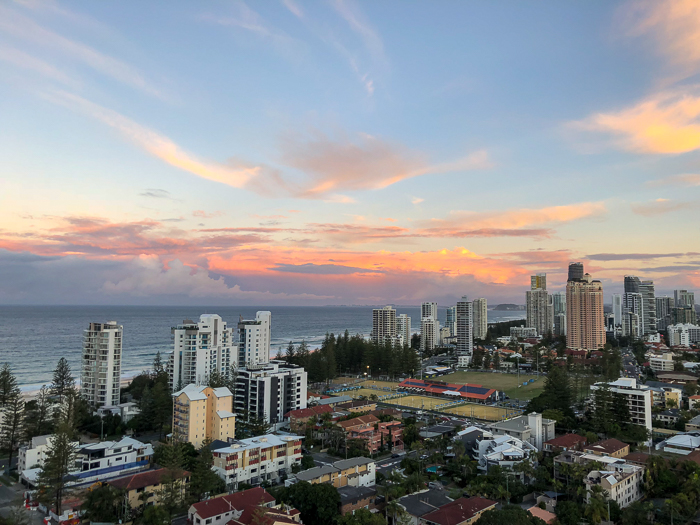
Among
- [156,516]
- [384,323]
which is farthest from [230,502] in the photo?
[384,323]

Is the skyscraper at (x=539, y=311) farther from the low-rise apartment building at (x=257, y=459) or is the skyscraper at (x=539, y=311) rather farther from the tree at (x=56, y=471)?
the tree at (x=56, y=471)

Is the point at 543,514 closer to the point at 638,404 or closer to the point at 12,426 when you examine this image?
the point at 638,404

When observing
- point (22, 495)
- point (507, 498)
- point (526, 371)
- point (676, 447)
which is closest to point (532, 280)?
point (526, 371)

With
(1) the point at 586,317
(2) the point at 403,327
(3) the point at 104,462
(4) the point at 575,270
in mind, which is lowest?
(3) the point at 104,462

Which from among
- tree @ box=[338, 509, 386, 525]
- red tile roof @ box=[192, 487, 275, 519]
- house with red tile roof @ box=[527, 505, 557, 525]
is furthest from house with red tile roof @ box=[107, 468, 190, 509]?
house with red tile roof @ box=[527, 505, 557, 525]

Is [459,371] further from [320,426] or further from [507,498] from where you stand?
[507,498]

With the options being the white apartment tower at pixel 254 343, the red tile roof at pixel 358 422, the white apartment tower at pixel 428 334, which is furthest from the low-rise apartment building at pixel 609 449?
the white apartment tower at pixel 428 334

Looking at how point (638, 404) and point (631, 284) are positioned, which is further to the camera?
point (631, 284)
